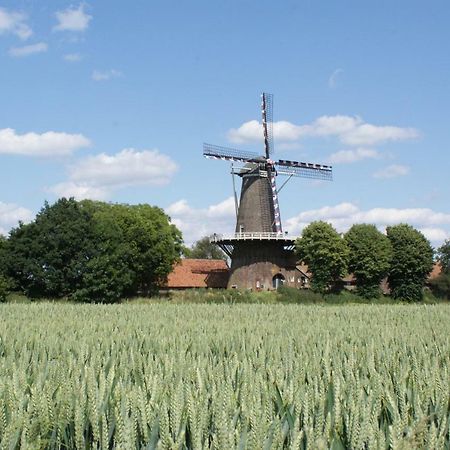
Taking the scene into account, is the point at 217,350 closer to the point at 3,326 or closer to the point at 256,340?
the point at 256,340

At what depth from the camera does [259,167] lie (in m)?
58.8

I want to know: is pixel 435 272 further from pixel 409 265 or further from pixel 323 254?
pixel 323 254

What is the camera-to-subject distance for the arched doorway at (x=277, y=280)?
58.3 metres

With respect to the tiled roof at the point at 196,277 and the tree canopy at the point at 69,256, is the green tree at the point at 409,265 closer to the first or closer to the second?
the tiled roof at the point at 196,277

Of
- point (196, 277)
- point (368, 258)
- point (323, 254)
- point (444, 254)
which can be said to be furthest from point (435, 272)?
point (196, 277)

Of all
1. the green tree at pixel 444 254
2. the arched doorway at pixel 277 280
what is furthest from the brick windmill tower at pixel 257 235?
the green tree at pixel 444 254

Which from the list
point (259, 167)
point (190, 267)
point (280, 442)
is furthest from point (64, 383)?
point (190, 267)

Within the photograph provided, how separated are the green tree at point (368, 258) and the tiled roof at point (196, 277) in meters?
12.9

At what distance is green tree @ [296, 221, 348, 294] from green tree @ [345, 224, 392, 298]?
4.26ft

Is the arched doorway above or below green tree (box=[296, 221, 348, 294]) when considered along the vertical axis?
below

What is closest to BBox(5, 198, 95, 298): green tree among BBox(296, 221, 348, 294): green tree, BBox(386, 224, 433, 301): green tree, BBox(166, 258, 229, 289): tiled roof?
BBox(166, 258, 229, 289): tiled roof

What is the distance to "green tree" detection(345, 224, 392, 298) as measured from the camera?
59.6m

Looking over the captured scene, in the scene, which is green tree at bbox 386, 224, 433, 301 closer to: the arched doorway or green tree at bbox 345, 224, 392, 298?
green tree at bbox 345, 224, 392, 298

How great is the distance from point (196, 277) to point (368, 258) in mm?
17534
